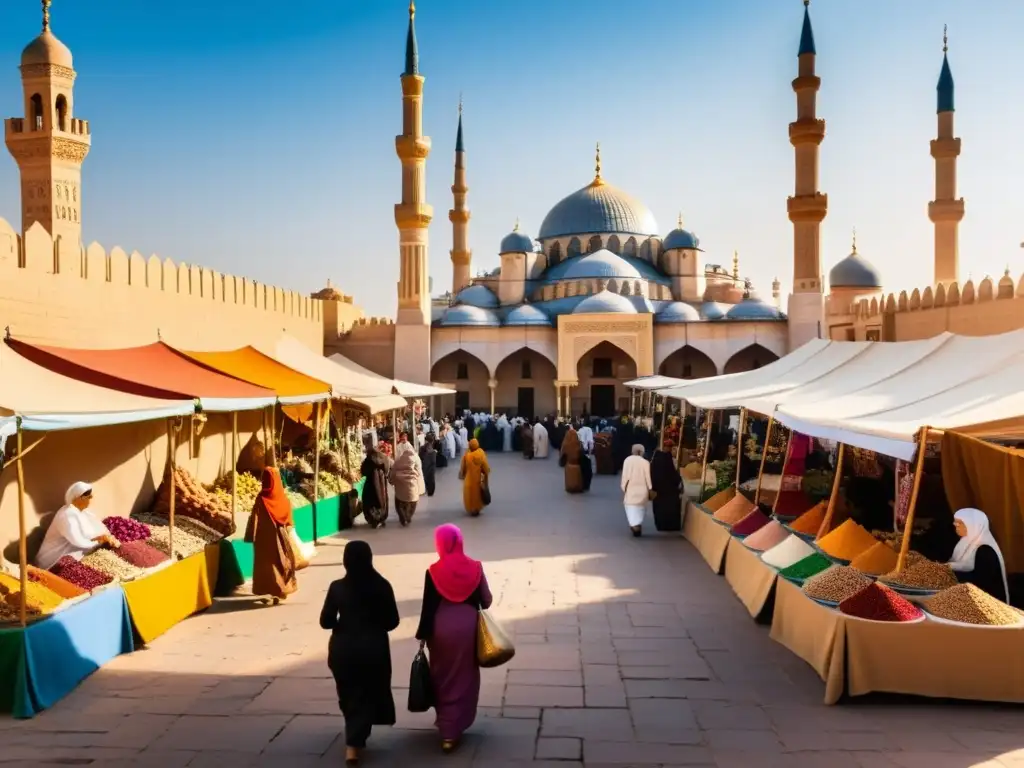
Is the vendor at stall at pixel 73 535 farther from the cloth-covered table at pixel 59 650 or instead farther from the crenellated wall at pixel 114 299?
the crenellated wall at pixel 114 299

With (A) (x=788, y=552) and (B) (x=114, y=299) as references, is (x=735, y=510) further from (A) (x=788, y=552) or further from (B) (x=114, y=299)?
(B) (x=114, y=299)

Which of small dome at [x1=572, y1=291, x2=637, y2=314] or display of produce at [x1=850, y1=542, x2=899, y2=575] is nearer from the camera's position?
display of produce at [x1=850, y1=542, x2=899, y2=575]

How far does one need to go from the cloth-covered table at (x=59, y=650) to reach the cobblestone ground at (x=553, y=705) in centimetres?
10

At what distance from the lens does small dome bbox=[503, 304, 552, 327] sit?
28.4m

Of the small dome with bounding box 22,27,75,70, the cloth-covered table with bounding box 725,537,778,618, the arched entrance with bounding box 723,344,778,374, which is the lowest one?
the cloth-covered table with bounding box 725,537,778,618

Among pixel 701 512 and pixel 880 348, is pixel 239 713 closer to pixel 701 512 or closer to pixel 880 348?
pixel 701 512

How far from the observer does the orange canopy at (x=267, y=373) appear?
364 inches

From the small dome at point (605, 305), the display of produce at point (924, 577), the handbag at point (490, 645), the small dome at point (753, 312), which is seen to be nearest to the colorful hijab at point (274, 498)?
the handbag at point (490, 645)

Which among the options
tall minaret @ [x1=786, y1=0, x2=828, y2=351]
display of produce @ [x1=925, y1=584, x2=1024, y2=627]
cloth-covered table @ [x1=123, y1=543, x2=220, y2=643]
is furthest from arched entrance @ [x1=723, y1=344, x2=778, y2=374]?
display of produce @ [x1=925, y1=584, x2=1024, y2=627]

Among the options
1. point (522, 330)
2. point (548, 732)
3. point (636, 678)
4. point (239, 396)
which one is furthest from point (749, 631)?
point (522, 330)

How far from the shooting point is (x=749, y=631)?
6.11m

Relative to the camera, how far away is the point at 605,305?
28312 millimetres

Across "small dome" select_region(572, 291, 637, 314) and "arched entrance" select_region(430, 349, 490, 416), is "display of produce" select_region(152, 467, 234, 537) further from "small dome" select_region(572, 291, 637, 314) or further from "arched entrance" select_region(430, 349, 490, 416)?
"arched entrance" select_region(430, 349, 490, 416)

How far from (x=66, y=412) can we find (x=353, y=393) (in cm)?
632
